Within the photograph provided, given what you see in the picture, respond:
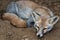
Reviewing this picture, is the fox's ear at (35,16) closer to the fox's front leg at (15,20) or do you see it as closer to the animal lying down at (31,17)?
the animal lying down at (31,17)

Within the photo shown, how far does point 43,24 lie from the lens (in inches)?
142

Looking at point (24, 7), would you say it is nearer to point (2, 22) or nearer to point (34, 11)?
point (34, 11)

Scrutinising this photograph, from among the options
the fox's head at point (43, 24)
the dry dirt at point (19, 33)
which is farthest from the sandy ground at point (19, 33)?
the fox's head at point (43, 24)

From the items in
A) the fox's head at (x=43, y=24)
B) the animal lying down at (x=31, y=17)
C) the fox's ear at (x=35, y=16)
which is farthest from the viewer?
the fox's ear at (x=35, y=16)

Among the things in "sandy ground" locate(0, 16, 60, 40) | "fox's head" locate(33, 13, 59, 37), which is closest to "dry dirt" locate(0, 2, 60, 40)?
"sandy ground" locate(0, 16, 60, 40)

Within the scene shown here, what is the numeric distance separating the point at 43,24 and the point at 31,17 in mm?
485

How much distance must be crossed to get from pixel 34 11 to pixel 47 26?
534 millimetres

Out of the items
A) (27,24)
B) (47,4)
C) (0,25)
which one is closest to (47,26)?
(27,24)

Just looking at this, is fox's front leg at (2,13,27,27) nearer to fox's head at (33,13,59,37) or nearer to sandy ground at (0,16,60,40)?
sandy ground at (0,16,60,40)

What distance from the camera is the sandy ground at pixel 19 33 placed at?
3.51m

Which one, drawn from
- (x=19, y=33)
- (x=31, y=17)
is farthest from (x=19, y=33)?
(x=31, y=17)

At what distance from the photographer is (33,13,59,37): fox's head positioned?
351 centimetres

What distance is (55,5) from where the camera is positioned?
5039mm

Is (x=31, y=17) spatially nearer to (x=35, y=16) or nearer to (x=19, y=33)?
(x=35, y=16)
